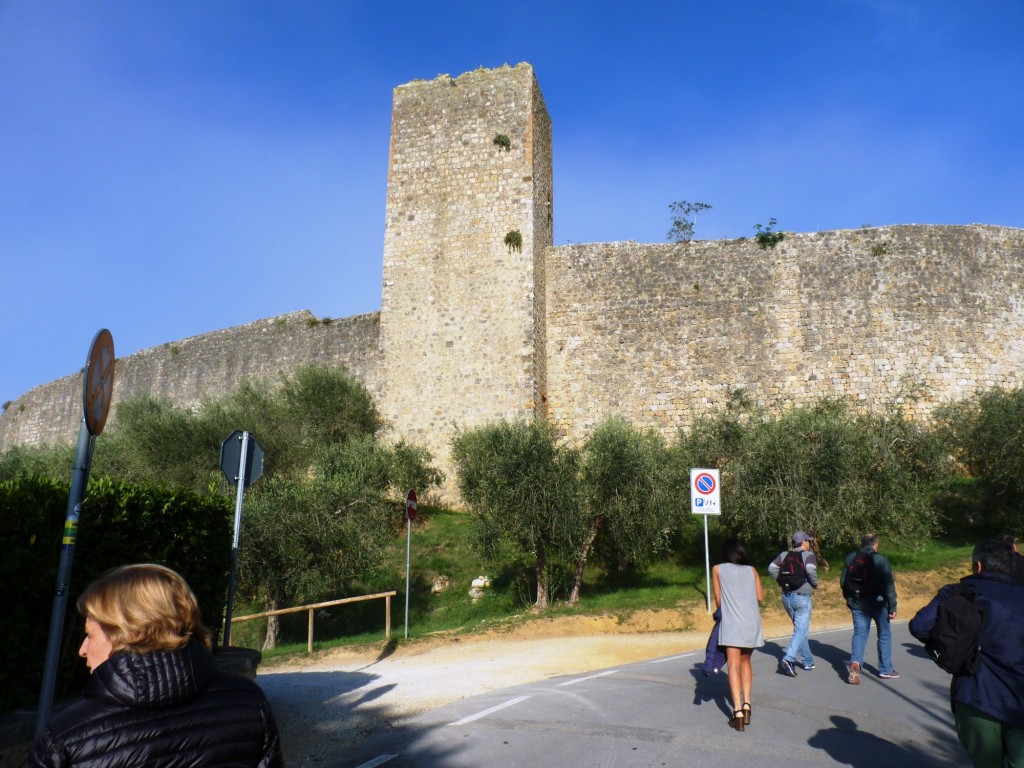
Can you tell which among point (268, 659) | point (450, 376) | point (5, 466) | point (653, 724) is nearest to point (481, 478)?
point (268, 659)

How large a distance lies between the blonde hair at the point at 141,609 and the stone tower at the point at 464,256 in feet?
66.8

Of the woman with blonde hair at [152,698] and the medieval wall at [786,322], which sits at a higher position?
the medieval wall at [786,322]

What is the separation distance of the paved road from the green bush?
2.17 metres

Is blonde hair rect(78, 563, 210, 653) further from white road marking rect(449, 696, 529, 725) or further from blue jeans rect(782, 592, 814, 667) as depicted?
blue jeans rect(782, 592, 814, 667)

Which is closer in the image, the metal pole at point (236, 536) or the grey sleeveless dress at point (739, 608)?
the grey sleeveless dress at point (739, 608)

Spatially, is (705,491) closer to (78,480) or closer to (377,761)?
(377,761)

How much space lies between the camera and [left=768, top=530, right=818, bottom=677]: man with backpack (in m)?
→ 8.92

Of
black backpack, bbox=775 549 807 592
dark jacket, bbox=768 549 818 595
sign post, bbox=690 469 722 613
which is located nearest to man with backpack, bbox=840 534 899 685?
dark jacket, bbox=768 549 818 595

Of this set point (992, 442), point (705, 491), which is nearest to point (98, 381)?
point (705, 491)

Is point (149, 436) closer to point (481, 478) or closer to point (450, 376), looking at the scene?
point (450, 376)

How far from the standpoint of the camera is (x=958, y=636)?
3941mm

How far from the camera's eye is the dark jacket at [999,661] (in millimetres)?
3812

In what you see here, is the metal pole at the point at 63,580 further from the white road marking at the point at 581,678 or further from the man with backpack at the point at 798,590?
the man with backpack at the point at 798,590

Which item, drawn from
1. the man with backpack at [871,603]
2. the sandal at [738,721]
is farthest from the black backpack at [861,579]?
the sandal at [738,721]
